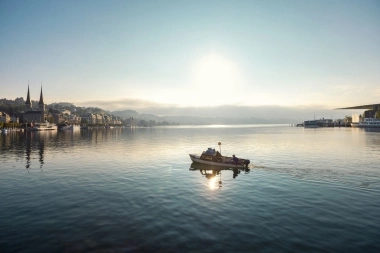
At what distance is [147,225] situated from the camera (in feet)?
73.4

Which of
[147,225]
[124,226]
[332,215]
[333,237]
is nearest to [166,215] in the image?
[147,225]

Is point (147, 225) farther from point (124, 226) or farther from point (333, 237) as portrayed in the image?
point (333, 237)

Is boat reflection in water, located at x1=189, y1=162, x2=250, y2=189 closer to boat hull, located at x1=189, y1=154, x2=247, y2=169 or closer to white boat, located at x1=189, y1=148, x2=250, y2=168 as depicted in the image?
boat hull, located at x1=189, y1=154, x2=247, y2=169

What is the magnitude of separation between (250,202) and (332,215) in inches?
351

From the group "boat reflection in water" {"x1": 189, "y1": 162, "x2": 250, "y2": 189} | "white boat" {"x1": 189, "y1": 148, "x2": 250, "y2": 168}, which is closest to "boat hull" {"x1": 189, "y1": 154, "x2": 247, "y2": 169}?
"white boat" {"x1": 189, "y1": 148, "x2": 250, "y2": 168}

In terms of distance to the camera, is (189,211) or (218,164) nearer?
(189,211)

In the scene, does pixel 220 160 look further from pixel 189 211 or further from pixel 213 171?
pixel 189 211

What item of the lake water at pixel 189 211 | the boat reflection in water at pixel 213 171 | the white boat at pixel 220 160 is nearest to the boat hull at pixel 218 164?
the white boat at pixel 220 160

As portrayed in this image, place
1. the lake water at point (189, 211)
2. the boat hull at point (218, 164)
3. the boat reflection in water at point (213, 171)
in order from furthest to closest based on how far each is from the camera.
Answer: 1. the boat hull at point (218, 164)
2. the boat reflection in water at point (213, 171)
3. the lake water at point (189, 211)

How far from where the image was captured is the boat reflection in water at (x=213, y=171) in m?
40.4

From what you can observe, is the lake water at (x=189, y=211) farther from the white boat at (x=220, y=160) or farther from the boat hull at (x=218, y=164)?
the white boat at (x=220, y=160)

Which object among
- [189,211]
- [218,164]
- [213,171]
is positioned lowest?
[213,171]

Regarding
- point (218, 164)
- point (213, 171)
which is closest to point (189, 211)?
point (213, 171)

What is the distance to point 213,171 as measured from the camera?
51.8 metres
